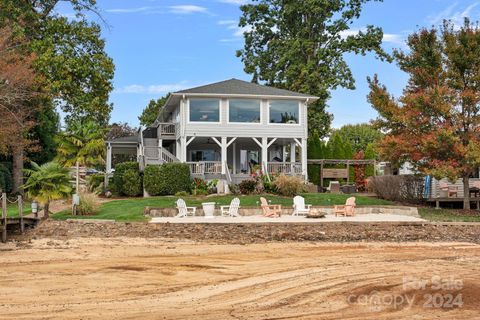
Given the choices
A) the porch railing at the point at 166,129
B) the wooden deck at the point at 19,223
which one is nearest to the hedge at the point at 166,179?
the wooden deck at the point at 19,223

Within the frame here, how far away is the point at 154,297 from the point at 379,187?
22.7 meters

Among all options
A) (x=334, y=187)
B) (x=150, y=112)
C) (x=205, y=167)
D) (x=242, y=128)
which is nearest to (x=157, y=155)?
(x=205, y=167)

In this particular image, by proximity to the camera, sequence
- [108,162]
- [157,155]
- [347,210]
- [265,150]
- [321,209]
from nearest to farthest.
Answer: [347,210] < [321,209] < [265,150] < [157,155] < [108,162]

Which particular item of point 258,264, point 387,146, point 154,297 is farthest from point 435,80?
point 154,297

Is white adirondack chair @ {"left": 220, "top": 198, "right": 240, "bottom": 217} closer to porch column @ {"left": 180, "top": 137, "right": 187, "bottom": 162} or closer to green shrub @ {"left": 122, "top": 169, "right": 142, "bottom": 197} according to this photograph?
green shrub @ {"left": 122, "top": 169, "right": 142, "bottom": 197}

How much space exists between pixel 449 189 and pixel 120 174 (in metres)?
17.3

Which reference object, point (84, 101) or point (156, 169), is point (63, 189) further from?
point (84, 101)

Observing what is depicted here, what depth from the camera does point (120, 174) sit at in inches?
1332

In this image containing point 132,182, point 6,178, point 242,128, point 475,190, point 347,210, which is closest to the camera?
point 347,210

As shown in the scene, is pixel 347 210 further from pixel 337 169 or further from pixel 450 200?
pixel 337 169

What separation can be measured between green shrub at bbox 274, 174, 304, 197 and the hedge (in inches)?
184

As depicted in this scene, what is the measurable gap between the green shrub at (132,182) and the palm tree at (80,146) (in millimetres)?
4869

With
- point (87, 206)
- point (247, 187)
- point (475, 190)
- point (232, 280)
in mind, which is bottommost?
point (232, 280)

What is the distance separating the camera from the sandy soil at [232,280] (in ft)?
34.4
